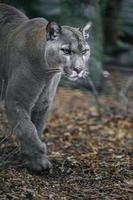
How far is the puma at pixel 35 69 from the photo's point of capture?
5207mm

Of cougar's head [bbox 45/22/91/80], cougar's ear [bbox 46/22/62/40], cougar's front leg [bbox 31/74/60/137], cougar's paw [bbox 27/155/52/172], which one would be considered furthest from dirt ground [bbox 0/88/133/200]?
cougar's ear [bbox 46/22/62/40]

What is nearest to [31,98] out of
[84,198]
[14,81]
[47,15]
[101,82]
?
[14,81]

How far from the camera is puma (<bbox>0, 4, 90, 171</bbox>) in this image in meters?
5.21

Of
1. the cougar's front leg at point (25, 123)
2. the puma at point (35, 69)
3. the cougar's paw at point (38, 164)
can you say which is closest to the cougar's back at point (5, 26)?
the puma at point (35, 69)

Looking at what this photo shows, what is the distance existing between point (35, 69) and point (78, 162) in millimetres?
1015

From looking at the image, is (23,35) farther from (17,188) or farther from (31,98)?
(17,188)

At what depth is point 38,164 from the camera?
5312 millimetres

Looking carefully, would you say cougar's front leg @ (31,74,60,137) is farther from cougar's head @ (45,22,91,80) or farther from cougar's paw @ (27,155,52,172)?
cougar's paw @ (27,155,52,172)

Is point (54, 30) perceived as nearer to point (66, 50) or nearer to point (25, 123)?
point (66, 50)

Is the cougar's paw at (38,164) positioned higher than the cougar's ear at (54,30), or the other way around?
the cougar's ear at (54,30)

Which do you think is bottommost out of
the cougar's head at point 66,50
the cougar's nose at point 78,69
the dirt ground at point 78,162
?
the dirt ground at point 78,162

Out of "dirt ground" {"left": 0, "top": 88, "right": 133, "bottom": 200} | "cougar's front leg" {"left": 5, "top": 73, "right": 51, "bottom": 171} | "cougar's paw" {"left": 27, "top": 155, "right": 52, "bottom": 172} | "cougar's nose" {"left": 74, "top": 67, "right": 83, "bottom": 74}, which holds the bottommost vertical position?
"dirt ground" {"left": 0, "top": 88, "right": 133, "bottom": 200}

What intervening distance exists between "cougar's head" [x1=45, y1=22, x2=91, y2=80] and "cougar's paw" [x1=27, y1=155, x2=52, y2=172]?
80 centimetres

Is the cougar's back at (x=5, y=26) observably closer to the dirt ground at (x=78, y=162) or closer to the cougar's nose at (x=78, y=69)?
the dirt ground at (x=78, y=162)
